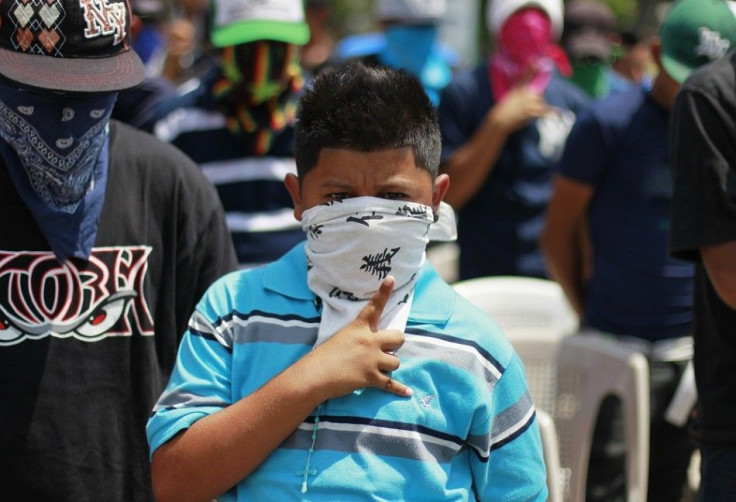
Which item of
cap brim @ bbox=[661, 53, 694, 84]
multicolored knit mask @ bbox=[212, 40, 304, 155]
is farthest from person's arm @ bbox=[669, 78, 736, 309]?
multicolored knit mask @ bbox=[212, 40, 304, 155]

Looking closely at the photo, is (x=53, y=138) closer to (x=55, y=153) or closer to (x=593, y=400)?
(x=55, y=153)

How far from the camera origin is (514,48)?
6.48 meters

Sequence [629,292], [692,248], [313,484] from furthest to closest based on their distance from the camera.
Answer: [629,292] → [692,248] → [313,484]

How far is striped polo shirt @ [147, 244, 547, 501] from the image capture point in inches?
85.1

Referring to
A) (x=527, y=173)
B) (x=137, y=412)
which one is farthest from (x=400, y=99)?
(x=527, y=173)

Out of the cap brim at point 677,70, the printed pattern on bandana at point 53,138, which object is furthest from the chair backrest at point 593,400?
the printed pattern on bandana at point 53,138

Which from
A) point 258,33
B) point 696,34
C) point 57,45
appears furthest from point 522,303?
point 57,45

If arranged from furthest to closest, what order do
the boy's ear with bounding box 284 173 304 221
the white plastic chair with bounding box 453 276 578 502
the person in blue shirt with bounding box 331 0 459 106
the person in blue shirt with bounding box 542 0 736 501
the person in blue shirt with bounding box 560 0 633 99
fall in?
1. the person in blue shirt with bounding box 560 0 633 99
2. the person in blue shirt with bounding box 331 0 459 106
3. the person in blue shirt with bounding box 542 0 736 501
4. the white plastic chair with bounding box 453 276 578 502
5. the boy's ear with bounding box 284 173 304 221

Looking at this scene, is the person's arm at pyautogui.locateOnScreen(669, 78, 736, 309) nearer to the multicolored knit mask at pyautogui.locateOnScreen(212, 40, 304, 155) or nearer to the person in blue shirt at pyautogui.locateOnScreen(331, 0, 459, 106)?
the multicolored knit mask at pyautogui.locateOnScreen(212, 40, 304, 155)

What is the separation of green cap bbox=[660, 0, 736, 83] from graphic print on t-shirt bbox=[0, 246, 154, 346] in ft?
7.34

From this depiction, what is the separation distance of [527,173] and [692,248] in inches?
128

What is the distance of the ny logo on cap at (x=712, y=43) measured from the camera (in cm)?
397

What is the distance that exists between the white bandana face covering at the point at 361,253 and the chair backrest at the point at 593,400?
190 centimetres

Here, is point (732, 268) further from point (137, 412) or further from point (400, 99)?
point (137, 412)
